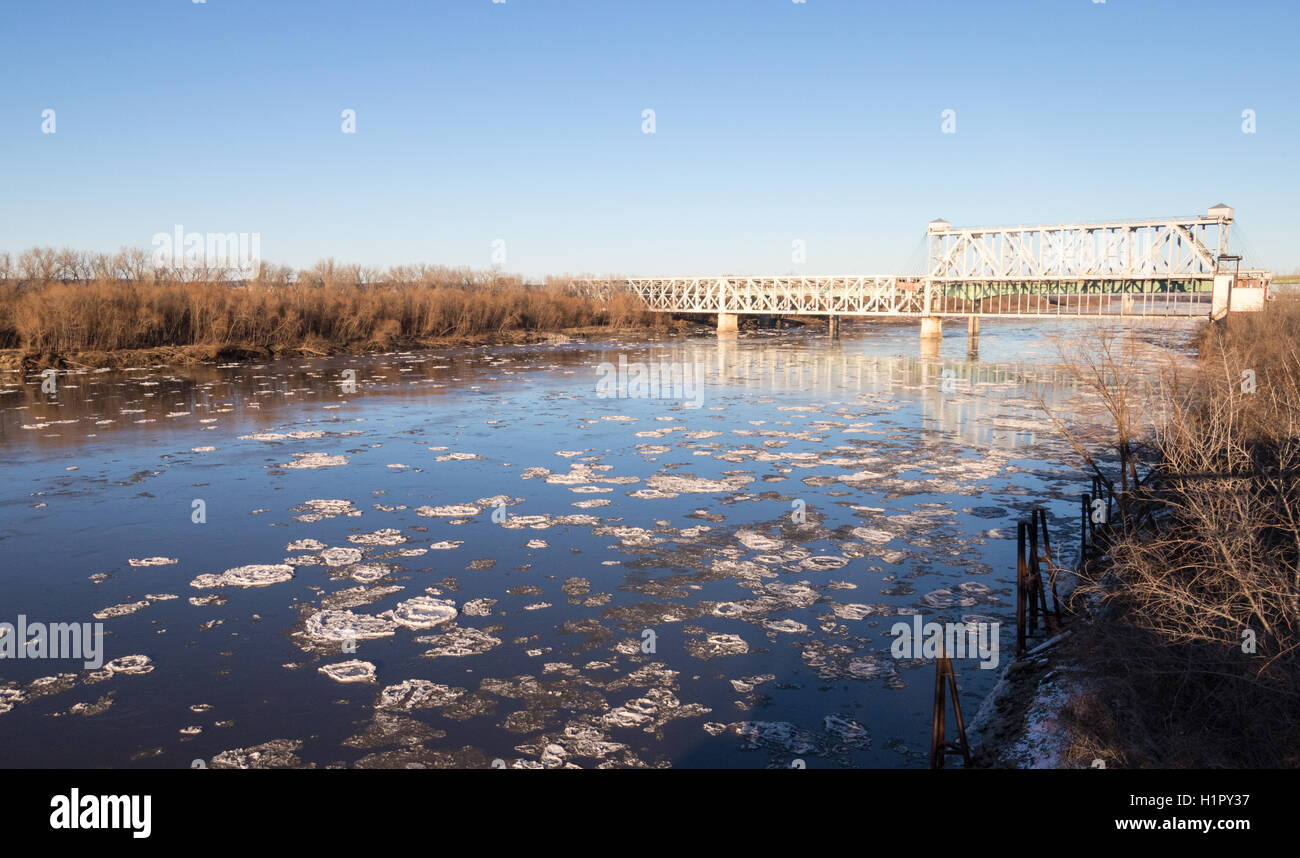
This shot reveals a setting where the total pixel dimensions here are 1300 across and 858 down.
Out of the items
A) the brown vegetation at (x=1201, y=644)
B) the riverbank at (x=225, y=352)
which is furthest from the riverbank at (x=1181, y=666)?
the riverbank at (x=225, y=352)

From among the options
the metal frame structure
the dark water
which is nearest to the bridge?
the metal frame structure

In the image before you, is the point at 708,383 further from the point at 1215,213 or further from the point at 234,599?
the point at 1215,213

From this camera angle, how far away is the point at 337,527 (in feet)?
46.9

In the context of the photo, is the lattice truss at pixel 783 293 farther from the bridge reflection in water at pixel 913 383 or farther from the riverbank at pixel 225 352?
the riverbank at pixel 225 352

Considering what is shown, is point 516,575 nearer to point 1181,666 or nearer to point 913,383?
point 1181,666

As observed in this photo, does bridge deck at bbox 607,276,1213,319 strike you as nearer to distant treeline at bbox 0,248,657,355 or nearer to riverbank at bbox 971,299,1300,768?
distant treeline at bbox 0,248,657,355

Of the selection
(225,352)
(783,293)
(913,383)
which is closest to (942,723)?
(913,383)

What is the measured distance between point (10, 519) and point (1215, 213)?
59.6 m

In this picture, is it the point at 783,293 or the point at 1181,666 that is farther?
the point at 783,293

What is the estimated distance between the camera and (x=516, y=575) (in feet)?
39.1

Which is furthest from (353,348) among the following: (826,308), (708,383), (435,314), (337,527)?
(337,527)

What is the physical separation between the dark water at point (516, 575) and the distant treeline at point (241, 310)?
68.7 ft

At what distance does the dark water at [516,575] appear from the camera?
7.65 m

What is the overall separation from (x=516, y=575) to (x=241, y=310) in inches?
1930
